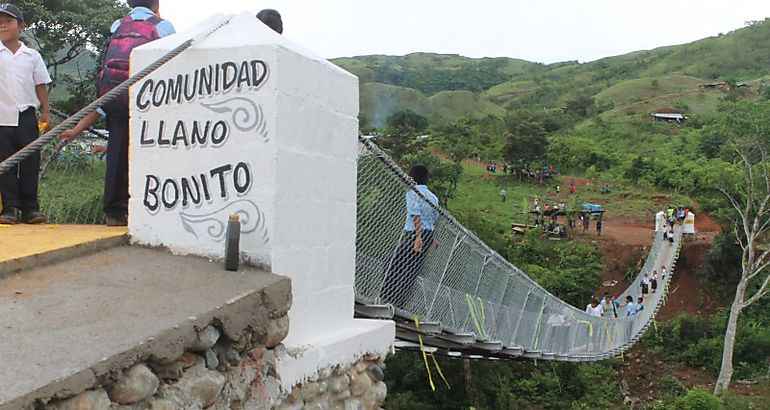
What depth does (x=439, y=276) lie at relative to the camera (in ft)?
13.8

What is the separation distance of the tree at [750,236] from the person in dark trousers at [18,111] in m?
13.2

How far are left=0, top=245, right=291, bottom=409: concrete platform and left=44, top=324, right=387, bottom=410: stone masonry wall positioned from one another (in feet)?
0.13

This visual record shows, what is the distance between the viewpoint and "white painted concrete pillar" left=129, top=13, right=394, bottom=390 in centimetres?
208

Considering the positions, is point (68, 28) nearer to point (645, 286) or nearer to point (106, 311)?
point (645, 286)

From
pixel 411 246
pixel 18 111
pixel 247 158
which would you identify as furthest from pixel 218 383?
pixel 411 246

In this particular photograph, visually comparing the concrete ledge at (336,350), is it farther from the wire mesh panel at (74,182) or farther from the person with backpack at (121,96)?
the wire mesh panel at (74,182)

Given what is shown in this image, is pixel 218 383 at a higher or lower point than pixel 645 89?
lower

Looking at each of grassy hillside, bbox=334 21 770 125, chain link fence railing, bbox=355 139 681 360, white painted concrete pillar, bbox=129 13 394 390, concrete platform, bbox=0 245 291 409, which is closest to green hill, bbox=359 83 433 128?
grassy hillside, bbox=334 21 770 125

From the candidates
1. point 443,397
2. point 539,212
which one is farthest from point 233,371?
point 539,212

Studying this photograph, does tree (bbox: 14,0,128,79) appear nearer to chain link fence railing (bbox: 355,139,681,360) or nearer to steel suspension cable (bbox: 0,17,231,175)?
chain link fence railing (bbox: 355,139,681,360)

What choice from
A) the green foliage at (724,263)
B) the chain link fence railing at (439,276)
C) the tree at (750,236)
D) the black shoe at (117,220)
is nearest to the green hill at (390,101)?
the green foliage at (724,263)

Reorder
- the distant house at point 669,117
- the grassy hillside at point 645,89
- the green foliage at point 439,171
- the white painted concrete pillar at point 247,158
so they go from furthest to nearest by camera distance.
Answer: the grassy hillside at point 645,89
the distant house at point 669,117
the green foliage at point 439,171
the white painted concrete pillar at point 247,158

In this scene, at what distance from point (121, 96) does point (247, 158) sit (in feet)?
3.39

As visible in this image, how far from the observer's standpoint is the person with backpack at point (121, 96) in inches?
111
